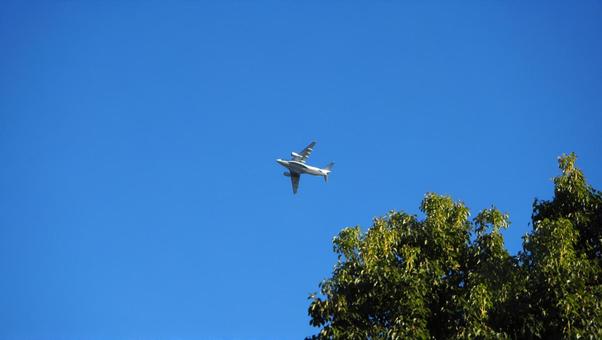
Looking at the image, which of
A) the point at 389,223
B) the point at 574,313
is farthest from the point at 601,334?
the point at 389,223

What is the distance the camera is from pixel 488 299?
27.4 meters

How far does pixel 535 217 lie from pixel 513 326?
19.0 feet

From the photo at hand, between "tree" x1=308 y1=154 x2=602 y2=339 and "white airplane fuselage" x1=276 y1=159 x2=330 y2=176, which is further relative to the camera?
"white airplane fuselage" x1=276 y1=159 x2=330 y2=176

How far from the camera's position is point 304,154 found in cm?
5316

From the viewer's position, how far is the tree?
27.2m

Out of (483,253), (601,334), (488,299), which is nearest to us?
(601,334)

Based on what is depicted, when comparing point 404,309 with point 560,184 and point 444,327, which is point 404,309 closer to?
point 444,327

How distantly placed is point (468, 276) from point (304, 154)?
24.8m

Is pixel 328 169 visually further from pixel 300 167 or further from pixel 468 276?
pixel 468 276

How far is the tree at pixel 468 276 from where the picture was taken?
27172mm

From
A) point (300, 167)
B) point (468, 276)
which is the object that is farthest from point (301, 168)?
point (468, 276)

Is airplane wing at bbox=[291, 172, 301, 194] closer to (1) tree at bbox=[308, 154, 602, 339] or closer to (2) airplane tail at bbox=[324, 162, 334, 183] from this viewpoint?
(2) airplane tail at bbox=[324, 162, 334, 183]

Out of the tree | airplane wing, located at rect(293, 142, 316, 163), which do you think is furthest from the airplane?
the tree

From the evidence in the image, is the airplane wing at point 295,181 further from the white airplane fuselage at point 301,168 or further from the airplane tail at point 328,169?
the airplane tail at point 328,169
